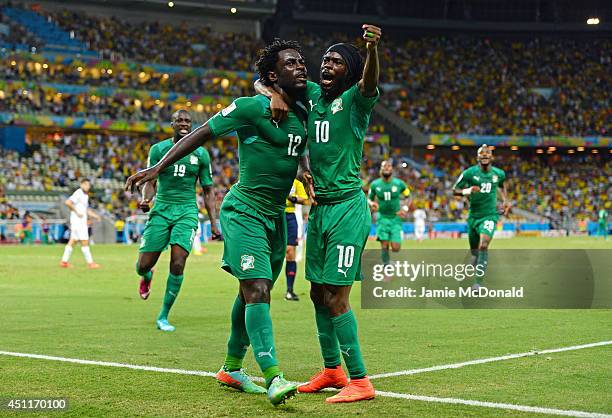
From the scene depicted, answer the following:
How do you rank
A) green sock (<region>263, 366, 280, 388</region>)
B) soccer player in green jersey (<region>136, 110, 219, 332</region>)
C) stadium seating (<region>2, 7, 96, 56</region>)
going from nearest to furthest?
green sock (<region>263, 366, 280, 388</region>), soccer player in green jersey (<region>136, 110, 219, 332</region>), stadium seating (<region>2, 7, 96, 56</region>)

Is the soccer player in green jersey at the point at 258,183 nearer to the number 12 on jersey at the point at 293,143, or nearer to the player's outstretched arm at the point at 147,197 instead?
the number 12 on jersey at the point at 293,143

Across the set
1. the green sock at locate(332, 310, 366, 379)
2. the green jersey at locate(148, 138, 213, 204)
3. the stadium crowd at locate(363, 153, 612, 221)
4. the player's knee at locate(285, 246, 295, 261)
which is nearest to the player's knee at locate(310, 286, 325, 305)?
the green sock at locate(332, 310, 366, 379)

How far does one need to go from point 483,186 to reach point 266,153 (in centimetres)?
1045

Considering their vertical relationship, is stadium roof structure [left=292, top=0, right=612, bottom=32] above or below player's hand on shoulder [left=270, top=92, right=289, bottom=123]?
above

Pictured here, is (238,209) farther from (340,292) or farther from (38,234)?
(38,234)

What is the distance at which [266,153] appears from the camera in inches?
263

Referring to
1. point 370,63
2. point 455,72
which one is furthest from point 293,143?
point 455,72

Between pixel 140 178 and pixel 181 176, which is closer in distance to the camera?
pixel 140 178

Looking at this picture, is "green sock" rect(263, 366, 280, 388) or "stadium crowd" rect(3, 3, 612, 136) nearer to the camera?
"green sock" rect(263, 366, 280, 388)

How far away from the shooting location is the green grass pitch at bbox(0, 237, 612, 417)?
20.5 feet

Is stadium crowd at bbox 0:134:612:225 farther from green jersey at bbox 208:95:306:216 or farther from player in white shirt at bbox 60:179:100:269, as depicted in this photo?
green jersey at bbox 208:95:306:216

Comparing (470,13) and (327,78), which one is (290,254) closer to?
(327,78)

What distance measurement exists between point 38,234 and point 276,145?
1451 inches

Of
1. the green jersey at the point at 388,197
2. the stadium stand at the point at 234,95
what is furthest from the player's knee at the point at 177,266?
the stadium stand at the point at 234,95
